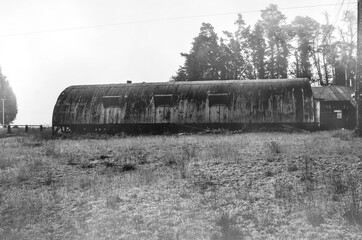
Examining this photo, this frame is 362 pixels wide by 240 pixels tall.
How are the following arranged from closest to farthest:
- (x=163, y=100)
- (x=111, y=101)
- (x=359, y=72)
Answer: (x=359, y=72) → (x=163, y=100) → (x=111, y=101)

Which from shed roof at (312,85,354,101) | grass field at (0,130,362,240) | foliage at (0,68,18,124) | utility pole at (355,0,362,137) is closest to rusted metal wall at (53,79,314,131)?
utility pole at (355,0,362,137)

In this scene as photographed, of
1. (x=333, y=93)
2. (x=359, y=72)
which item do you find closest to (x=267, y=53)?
(x=333, y=93)

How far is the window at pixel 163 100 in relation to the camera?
90.5 ft

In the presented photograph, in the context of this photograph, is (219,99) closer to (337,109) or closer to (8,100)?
(337,109)

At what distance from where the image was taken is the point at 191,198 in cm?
676

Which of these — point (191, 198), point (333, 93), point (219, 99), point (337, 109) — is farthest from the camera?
point (333, 93)

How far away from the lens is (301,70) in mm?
51844

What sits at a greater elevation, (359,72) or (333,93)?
(333,93)

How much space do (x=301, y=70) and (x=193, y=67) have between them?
17.6m

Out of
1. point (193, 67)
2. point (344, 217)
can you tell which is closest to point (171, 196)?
point (344, 217)

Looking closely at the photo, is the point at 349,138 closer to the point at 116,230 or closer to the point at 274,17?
the point at 116,230

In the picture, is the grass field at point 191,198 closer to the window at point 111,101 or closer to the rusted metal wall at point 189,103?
the rusted metal wall at point 189,103

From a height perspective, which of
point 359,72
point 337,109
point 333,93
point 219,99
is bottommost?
point 337,109

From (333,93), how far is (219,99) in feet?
52.1
